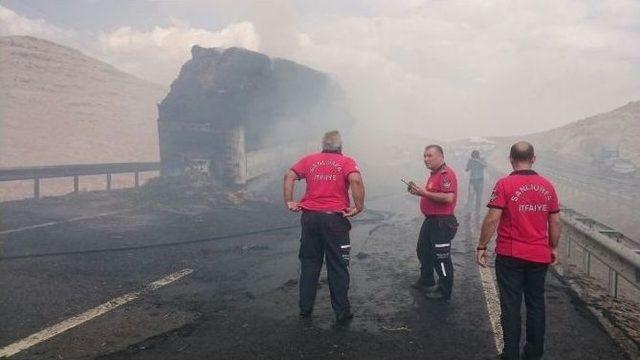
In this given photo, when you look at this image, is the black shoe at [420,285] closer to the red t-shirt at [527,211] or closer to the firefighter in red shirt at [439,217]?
the firefighter in red shirt at [439,217]

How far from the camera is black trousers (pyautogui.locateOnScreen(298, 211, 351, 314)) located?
4629mm

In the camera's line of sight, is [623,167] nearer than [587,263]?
No

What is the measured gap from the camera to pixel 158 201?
12.9 meters

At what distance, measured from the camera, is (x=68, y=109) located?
4506 centimetres

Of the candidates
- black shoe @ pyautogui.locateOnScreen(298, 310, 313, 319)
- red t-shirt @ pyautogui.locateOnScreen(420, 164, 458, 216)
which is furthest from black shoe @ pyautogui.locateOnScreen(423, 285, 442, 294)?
black shoe @ pyautogui.locateOnScreen(298, 310, 313, 319)

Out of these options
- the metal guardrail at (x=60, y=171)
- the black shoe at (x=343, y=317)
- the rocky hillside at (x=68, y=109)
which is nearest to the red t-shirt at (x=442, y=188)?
the black shoe at (x=343, y=317)

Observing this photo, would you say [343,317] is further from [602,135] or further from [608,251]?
[602,135]

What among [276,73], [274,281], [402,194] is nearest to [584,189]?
[402,194]

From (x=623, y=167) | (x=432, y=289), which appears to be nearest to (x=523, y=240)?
(x=432, y=289)

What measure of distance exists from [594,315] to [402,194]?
12.8m

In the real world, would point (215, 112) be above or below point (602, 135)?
below

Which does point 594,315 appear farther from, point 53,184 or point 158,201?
point 53,184

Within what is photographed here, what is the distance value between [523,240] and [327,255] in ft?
6.12

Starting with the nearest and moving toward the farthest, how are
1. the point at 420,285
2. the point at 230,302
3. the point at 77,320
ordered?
the point at 77,320 → the point at 230,302 → the point at 420,285
